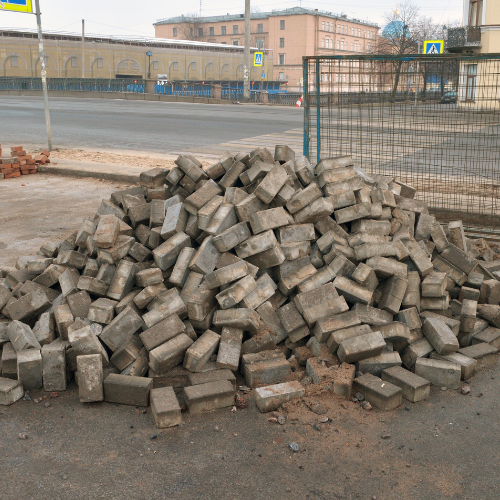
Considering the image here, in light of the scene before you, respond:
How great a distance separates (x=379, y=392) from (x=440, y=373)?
2.01 feet

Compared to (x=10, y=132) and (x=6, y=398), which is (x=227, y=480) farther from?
(x=10, y=132)

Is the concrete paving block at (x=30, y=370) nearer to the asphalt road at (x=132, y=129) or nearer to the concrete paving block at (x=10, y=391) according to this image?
the concrete paving block at (x=10, y=391)

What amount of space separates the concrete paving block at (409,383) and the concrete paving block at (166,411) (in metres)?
1.57

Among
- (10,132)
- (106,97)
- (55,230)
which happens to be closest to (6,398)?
(55,230)

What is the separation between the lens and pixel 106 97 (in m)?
42.3

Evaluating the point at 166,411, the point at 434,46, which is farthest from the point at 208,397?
the point at 434,46

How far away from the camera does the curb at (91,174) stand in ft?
36.6

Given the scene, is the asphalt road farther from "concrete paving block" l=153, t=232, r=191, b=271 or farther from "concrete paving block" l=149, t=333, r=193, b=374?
"concrete paving block" l=149, t=333, r=193, b=374

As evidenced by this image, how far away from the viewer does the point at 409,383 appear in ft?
12.8

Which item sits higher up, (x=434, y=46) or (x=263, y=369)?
(x=434, y=46)

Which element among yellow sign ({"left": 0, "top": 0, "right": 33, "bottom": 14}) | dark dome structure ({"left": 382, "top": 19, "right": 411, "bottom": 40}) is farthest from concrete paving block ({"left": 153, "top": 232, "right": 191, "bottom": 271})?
dark dome structure ({"left": 382, "top": 19, "right": 411, "bottom": 40})

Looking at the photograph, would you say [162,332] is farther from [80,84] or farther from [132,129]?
[80,84]

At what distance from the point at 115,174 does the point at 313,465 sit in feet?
30.4

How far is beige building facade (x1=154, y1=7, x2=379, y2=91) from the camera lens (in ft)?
276
